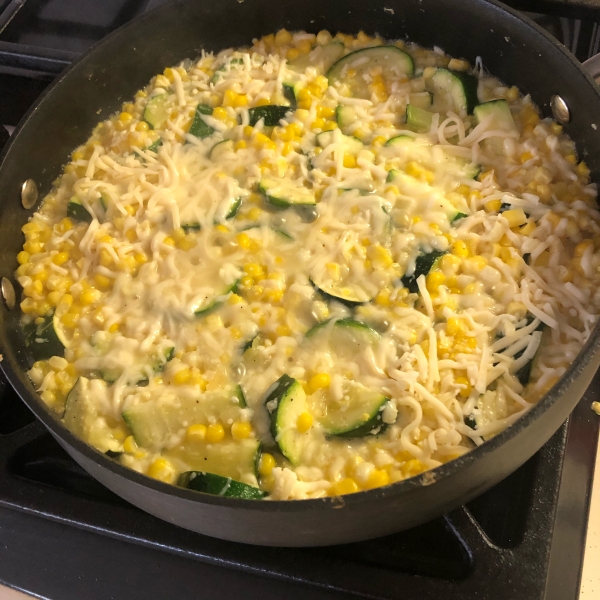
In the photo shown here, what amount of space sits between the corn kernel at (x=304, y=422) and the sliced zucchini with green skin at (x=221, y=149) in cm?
96

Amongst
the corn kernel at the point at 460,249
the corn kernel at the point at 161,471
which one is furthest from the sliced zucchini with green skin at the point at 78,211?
the corn kernel at the point at 460,249

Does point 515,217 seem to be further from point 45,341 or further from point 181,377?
point 45,341

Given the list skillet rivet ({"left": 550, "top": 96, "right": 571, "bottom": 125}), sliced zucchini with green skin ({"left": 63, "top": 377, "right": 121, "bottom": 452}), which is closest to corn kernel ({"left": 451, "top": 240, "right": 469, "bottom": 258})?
skillet rivet ({"left": 550, "top": 96, "right": 571, "bottom": 125})

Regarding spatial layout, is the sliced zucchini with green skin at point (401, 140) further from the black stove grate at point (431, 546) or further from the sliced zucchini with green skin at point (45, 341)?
the sliced zucchini with green skin at point (45, 341)

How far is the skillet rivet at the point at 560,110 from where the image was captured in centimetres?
186

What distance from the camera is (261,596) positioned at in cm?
152

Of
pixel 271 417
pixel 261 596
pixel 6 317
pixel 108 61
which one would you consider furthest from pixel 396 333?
pixel 108 61

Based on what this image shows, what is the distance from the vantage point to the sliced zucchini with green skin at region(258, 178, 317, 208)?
74.9 inches

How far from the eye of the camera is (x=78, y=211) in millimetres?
2027

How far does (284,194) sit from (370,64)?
0.66 m

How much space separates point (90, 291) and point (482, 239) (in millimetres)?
1135

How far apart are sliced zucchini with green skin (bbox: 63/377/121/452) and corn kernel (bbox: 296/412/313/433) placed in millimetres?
450

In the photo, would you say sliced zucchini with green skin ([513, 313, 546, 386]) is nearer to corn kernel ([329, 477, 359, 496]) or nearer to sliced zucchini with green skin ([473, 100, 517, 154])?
corn kernel ([329, 477, 359, 496])

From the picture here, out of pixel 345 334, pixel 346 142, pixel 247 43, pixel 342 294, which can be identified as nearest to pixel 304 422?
pixel 345 334
